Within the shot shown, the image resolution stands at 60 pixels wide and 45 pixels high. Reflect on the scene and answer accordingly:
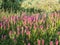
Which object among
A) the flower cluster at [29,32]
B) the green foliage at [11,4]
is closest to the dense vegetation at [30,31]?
the flower cluster at [29,32]

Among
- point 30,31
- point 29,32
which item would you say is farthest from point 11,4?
point 29,32

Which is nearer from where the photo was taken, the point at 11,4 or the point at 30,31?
the point at 30,31

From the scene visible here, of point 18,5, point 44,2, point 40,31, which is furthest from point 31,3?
point 40,31

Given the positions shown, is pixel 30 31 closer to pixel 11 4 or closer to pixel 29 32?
pixel 29 32

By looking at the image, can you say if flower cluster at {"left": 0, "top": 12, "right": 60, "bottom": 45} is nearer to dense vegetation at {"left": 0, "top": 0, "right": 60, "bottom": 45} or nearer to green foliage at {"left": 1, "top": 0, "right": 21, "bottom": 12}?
dense vegetation at {"left": 0, "top": 0, "right": 60, "bottom": 45}

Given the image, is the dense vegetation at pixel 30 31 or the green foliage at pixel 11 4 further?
the green foliage at pixel 11 4

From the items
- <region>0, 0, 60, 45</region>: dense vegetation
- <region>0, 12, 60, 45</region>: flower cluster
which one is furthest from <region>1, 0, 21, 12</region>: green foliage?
<region>0, 12, 60, 45</region>: flower cluster

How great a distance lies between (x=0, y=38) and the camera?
660 centimetres

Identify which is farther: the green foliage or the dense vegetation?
the green foliage

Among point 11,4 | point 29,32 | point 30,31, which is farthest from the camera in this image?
point 11,4

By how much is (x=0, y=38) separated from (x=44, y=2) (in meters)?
10.6

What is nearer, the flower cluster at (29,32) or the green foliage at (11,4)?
the flower cluster at (29,32)

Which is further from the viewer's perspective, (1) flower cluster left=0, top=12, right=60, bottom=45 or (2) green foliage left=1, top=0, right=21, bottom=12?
(2) green foliage left=1, top=0, right=21, bottom=12

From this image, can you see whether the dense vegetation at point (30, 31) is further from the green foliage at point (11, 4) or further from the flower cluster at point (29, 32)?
the green foliage at point (11, 4)
